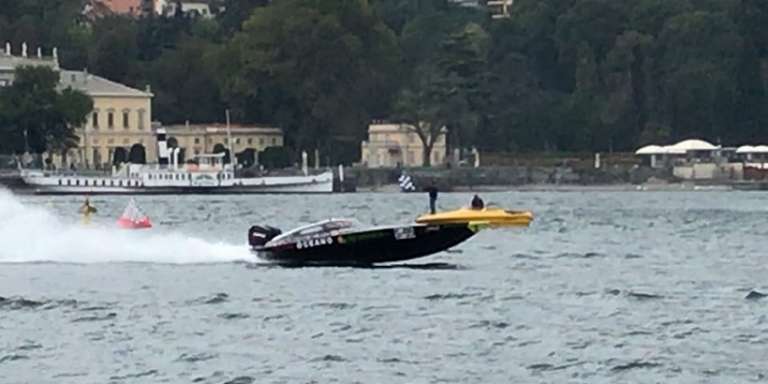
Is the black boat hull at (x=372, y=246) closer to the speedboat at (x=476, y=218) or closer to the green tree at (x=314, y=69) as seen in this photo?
the speedboat at (x=476, y=218)

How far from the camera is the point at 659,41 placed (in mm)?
168500

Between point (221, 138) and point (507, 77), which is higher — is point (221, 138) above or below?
below

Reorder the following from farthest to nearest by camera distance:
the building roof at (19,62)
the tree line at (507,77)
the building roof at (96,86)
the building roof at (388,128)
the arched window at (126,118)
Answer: the building roof at (96,86), the arched window at (126,118), the building roof at (388,128), the building roof at (19,62), the tree line at (507,77)

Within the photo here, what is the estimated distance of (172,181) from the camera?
15625 cm

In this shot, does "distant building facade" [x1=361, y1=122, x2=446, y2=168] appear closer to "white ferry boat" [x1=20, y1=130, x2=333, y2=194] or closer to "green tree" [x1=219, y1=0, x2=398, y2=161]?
"green tree" [x1=219, y1=0, x2=398, y2=161]

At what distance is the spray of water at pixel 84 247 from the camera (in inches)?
2746

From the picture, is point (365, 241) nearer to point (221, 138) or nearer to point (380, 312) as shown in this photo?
point (380, 312)

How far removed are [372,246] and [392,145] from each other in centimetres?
10669

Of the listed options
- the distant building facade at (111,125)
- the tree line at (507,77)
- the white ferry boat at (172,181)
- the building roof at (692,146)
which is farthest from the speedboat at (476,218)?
the distant building facade at (111,125)

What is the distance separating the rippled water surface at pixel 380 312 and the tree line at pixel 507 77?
7884cm

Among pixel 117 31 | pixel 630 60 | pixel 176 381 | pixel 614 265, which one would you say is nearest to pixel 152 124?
pixel 117 31

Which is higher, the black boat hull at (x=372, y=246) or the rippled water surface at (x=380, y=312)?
the black boat hull at (x=372, y=246)

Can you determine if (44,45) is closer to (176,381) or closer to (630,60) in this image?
(630,60)

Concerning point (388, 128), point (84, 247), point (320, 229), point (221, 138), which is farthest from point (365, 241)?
point (221, 138)
